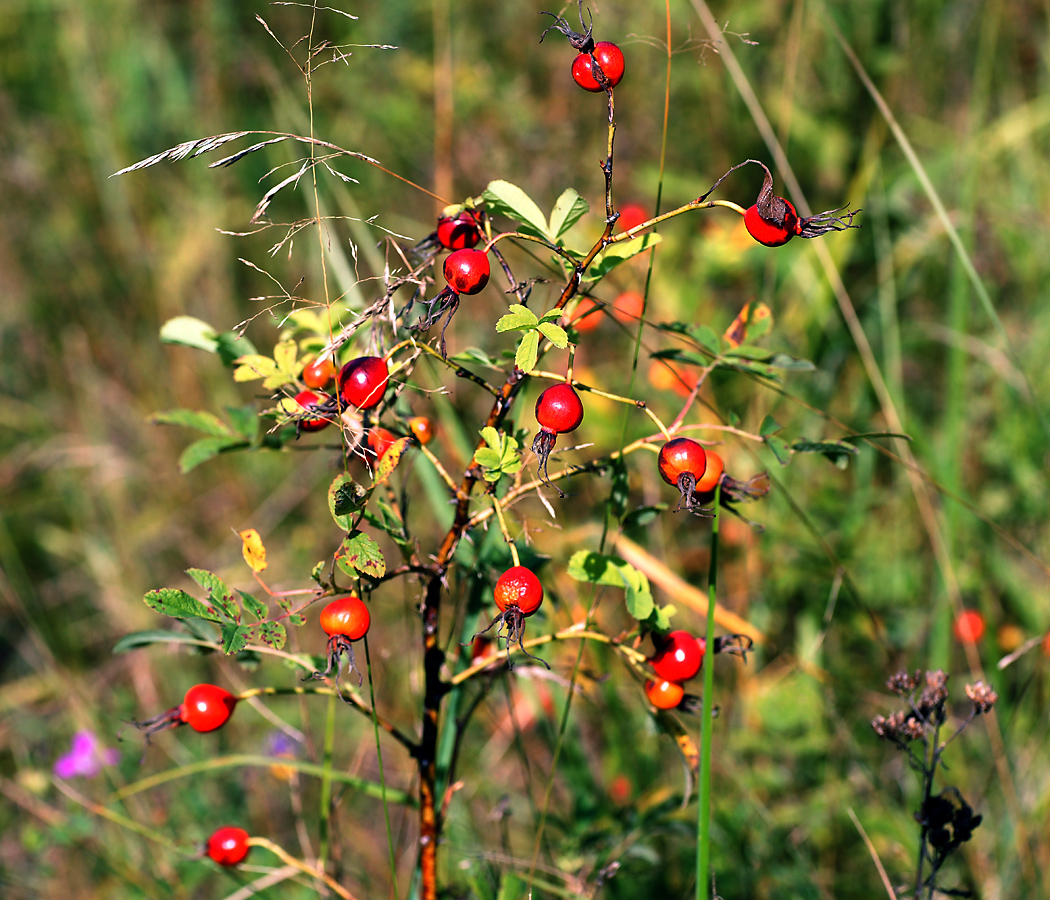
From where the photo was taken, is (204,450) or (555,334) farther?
(204,450)

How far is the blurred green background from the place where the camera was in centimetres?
180

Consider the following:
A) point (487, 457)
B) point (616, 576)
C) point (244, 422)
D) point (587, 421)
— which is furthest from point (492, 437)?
point (587, 421)

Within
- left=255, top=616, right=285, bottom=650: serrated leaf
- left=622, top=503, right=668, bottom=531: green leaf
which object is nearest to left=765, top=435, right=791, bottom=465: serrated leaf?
left=622, top=503, right=668, bottom=531: green leaf

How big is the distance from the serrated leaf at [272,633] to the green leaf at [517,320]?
43 centimetres

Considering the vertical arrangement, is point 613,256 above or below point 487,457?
above

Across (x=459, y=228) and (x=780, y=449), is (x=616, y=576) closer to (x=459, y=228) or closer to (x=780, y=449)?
(x=780, y=449)

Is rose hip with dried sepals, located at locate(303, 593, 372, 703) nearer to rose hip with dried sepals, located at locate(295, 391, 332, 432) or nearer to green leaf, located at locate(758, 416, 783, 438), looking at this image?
rose hip with dried sepals, located at locate(295, 391, 332, 432)

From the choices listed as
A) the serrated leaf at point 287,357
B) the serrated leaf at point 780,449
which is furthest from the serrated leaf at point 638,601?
the serrated leaf at point 287,357

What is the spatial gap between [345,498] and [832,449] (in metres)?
0.62

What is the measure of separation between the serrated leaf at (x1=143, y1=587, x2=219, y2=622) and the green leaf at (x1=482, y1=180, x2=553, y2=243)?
0.59m

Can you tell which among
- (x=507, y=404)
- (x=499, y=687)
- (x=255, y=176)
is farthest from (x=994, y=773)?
(x=255, y=176)

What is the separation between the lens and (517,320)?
0.81 m

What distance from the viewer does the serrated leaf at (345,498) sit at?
82 cm

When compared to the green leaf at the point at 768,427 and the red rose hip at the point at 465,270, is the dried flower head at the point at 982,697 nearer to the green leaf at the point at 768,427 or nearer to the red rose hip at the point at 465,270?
the green leaf at the point at 768,427
